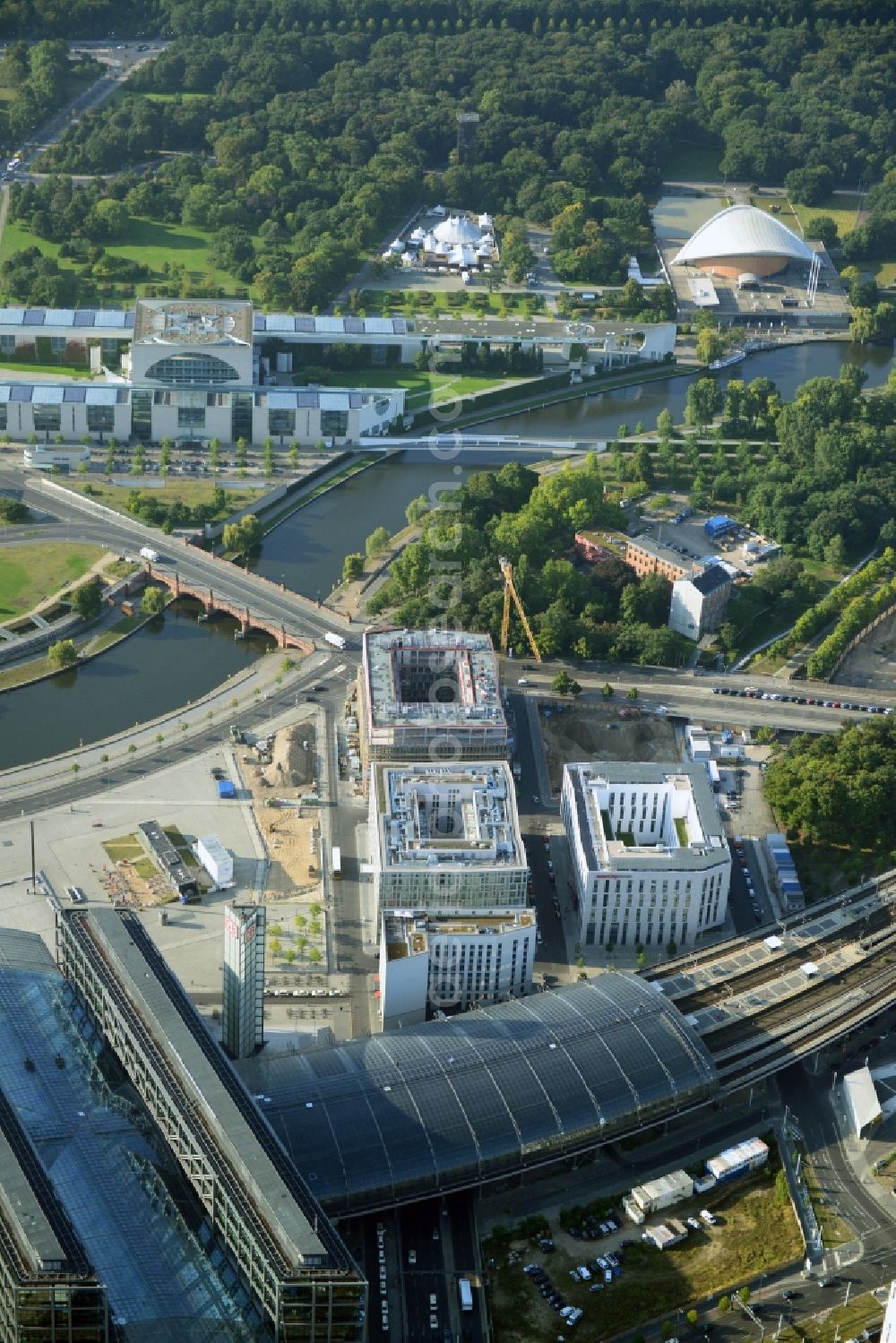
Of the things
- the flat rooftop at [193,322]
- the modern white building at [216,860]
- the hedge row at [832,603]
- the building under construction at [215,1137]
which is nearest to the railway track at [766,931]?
the modern white building at [216,860]

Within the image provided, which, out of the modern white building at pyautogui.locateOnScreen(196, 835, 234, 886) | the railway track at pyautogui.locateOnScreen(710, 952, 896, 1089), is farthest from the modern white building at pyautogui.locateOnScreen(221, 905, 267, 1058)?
the railway track at pyautogui.locateOnScreen(710, 952, 896, 1089)

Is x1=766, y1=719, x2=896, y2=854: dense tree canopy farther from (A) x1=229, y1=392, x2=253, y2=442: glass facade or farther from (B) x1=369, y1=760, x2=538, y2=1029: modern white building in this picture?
(A) x1=229, y1=392, x2=253, y2=442: glass facade

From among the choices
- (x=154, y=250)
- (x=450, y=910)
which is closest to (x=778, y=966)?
(x=450, y=910)

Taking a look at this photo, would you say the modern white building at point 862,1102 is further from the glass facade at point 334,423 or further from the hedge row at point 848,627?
the glass facade at point 334,423

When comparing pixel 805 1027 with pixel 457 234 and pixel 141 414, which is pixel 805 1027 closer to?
pixel 141 414

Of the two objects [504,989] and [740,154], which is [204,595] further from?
[740,154]
